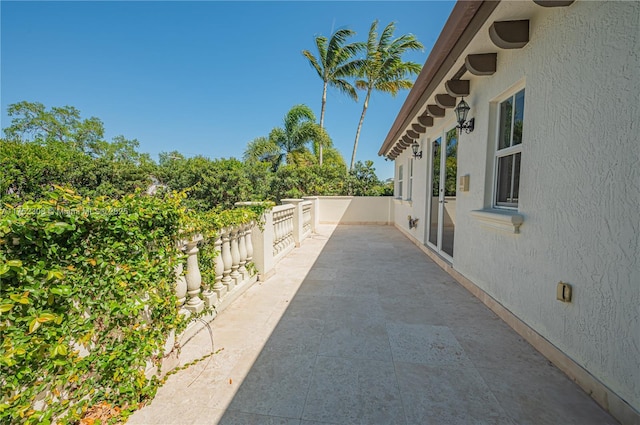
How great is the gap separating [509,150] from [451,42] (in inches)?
54.8

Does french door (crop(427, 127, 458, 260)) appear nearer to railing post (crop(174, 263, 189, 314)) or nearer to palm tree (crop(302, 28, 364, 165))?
railing post (crop(174, 263, 189, 314))

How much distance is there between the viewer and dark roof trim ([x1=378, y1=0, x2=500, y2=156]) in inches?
91.8

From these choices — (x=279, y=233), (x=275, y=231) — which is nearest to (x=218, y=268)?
(x=275, y=231)

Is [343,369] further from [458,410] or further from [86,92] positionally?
[86,92]

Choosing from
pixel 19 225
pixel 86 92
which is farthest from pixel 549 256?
pixel 86 92

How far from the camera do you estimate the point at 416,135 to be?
22.4ft

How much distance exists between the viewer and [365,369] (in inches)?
80.5

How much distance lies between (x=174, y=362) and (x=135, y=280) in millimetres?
863

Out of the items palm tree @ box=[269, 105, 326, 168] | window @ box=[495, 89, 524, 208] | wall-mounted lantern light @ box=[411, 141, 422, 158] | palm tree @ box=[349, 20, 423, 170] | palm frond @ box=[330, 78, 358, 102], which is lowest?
window @ box=[495, 89, 524, 208]

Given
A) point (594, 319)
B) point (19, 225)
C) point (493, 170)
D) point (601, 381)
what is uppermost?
point (493, 170)

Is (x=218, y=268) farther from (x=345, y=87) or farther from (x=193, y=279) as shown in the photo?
(x=345, y=87)

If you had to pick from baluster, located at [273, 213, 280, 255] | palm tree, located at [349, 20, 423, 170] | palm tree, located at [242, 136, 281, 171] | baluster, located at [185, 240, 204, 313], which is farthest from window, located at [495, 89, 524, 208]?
palm tree, located at [242, 136, 281, 171]

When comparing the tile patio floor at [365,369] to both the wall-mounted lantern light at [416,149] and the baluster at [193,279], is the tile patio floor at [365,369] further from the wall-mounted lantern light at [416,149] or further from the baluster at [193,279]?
the wall-mounted lantern light at [416,149]

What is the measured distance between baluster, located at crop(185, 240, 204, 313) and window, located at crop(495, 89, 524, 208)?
3476mm
